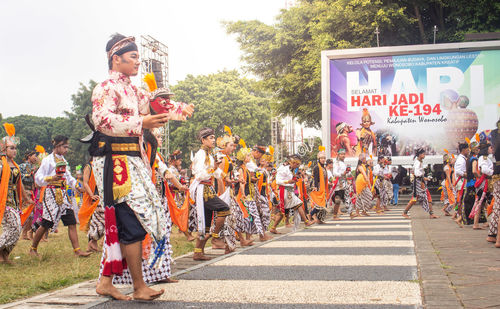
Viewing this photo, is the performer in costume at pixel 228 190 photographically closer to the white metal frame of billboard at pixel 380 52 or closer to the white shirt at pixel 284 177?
the white shirt at pixel 284 177

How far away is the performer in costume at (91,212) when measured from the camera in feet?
28.2

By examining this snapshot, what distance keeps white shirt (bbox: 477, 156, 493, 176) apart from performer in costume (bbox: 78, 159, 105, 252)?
19.4 ft

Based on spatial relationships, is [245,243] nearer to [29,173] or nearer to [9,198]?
[9,198]

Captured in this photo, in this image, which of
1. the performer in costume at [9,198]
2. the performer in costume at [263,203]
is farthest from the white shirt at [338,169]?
the performer in costume at [9,198]

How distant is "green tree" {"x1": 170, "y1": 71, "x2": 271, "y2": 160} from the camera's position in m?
51.0

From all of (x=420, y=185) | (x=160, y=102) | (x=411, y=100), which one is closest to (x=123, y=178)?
(x=160, y=102)

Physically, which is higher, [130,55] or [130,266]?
[130,55]

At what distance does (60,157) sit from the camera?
8891 millimetres

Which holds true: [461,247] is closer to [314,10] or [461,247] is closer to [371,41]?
[371,41]

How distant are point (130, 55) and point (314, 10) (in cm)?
2602

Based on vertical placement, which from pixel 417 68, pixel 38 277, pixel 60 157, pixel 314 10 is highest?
pixel 314 10

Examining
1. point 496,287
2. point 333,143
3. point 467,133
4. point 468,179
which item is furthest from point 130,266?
point 467,133

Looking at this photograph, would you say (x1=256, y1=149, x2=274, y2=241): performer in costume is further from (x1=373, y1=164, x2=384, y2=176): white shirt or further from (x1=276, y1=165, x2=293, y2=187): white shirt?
(x1=373, y1=164, x2=384, y2=176): white shirt

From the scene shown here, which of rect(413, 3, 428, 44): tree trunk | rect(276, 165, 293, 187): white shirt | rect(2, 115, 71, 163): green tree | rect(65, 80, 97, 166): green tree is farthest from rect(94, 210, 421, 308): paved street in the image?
rect(2, 115, 71, 163): green tree
